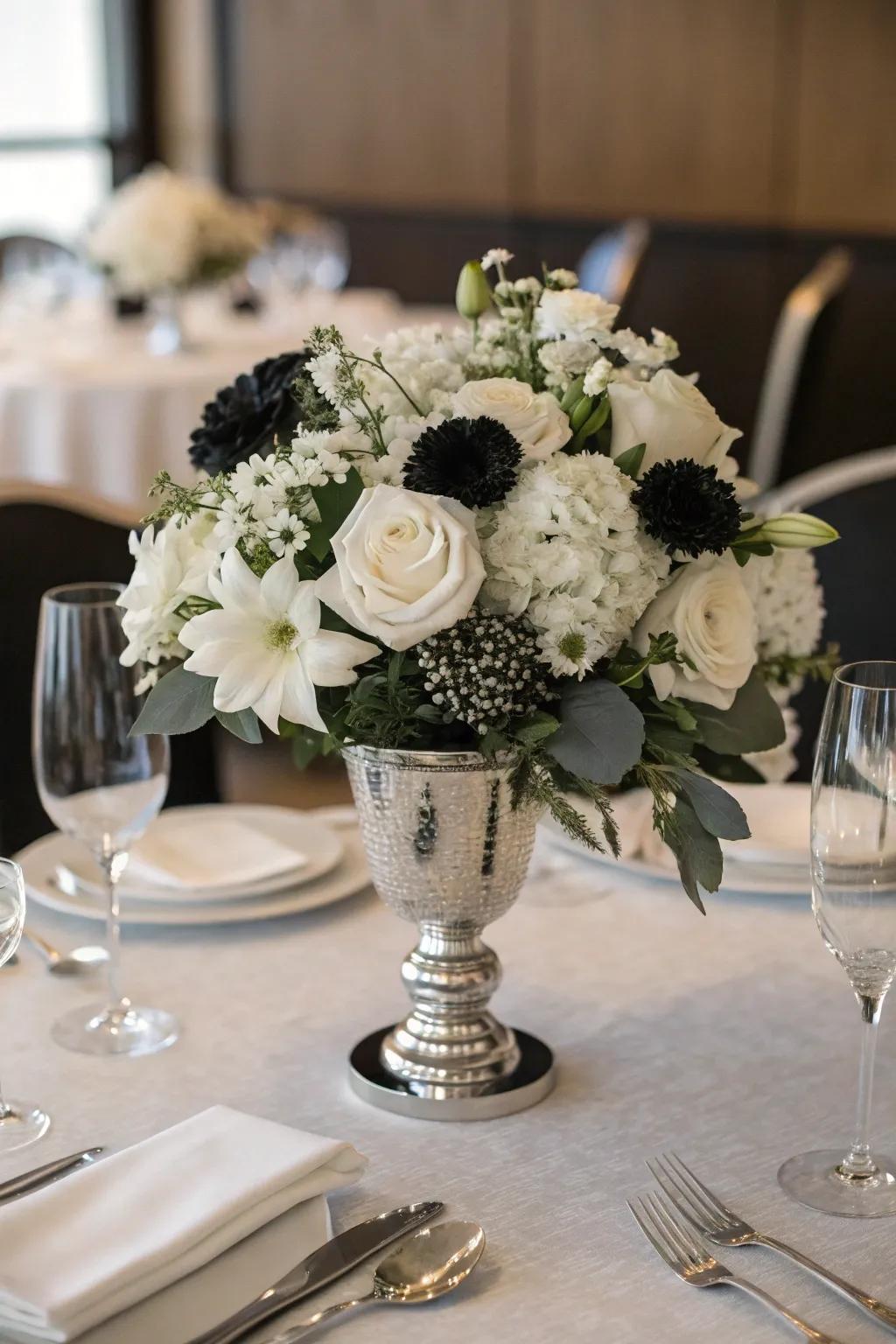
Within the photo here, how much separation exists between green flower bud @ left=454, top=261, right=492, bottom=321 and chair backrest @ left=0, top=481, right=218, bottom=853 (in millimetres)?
906

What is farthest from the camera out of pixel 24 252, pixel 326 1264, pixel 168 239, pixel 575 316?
pixel 24 252

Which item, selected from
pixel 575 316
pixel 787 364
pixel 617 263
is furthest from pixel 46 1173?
pixel 617 263

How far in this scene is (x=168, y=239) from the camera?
4.02 metres

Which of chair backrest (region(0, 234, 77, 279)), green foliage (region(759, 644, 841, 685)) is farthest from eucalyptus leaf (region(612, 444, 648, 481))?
chair backrest (region(0, 234, 77, 279))

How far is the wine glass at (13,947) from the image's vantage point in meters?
1.00

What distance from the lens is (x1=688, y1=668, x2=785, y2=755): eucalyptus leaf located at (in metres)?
1.08

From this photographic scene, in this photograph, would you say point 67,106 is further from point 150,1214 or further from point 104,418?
point 150,1214

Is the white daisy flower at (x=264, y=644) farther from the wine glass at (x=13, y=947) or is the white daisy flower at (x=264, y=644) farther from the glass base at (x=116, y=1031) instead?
the glass base at (x=116, y=1031)

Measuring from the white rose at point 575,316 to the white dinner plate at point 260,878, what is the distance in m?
0.54

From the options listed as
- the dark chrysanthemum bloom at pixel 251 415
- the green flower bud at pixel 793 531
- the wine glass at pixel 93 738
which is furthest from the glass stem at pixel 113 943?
the green flower bud at pixel 793 531

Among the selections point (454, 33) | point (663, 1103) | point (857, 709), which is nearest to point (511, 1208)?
point (663, 1103)

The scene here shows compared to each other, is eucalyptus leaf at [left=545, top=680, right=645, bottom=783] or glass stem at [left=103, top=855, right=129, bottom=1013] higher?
eucalyptus leaf at [left=545, top=680, right=645, bottom=783]

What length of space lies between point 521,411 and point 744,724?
27 centimetres

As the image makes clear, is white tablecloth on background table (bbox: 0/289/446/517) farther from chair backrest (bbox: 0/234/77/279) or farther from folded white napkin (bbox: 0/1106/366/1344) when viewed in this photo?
folded white napkin (bbox: 0/1106/366/1344)
